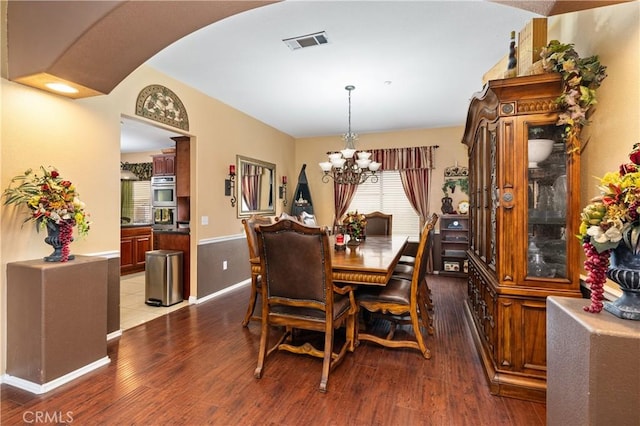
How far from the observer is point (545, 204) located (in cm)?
204

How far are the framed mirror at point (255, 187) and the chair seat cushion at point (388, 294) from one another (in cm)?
283

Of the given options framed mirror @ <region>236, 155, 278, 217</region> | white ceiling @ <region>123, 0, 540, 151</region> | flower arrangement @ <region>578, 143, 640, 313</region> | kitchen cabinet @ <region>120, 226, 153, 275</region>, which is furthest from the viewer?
kitchen cabinet @ <region>120, 226, 153, 275</region>

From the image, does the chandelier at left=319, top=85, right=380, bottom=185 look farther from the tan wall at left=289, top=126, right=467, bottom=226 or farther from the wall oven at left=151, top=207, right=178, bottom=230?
the wall oven at left=151, top=207, right=178, bottom=230

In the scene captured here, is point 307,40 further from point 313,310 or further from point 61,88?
point 313,310

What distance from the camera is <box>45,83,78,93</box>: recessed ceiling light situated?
232cm

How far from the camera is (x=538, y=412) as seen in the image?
1876 millimetres

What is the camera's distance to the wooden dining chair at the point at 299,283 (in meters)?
2.04

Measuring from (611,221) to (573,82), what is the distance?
3.67 ft

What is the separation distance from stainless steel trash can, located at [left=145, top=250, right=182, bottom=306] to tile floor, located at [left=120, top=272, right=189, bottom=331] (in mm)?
90

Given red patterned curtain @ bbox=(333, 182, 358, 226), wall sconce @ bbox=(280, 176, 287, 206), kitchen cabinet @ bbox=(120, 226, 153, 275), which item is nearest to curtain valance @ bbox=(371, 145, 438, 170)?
red patterned curtain @ bbox=(333, 182, 358, 226)


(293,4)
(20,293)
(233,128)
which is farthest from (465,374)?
(233,128)

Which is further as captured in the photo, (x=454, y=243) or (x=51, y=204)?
(x=454, y=243)

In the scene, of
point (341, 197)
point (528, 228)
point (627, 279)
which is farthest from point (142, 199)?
point (627, 279)

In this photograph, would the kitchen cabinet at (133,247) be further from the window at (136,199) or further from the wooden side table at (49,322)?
the wooden side table at (49,322)
